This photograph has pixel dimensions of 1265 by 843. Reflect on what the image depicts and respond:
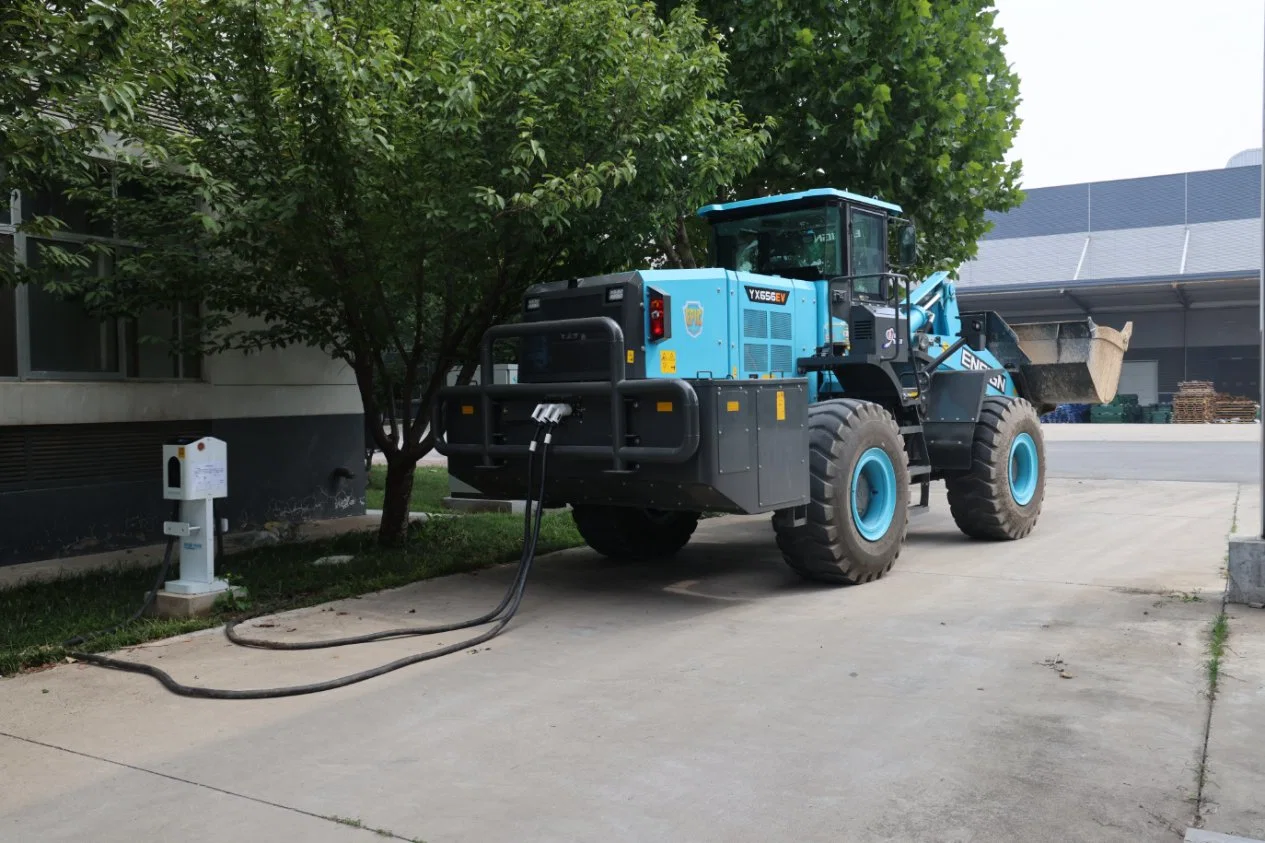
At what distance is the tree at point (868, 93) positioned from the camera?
12.3 meters

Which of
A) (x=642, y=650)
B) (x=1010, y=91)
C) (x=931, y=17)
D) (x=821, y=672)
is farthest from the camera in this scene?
(x=1010, y=91)

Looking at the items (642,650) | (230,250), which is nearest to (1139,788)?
(642,650)

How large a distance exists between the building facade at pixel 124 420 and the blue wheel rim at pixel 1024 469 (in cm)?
739

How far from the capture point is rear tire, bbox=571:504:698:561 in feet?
31.8

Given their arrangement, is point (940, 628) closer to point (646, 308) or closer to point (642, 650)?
point (642, 650)

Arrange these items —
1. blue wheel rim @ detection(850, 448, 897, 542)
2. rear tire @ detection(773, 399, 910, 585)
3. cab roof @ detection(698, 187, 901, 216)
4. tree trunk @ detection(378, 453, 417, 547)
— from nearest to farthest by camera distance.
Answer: rear tire @ detection(773, 399, 910, 585), blue wheel rim @ detection(850, 448, 897, 542), cab roof @ detection(698, 187, 901, 216), tree trunk @ detection(378, 453, 417, 547)

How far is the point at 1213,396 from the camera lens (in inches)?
1548

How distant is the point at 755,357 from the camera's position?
872 cm

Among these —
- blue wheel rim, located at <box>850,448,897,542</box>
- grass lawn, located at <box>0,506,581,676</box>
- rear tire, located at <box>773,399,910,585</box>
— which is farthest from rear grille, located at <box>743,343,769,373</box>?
grass lawn, located at <box>0,506,581,676</box>

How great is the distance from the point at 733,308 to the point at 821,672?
333 centimetres

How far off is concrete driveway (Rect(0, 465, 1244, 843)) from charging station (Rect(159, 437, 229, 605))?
0.63 metres

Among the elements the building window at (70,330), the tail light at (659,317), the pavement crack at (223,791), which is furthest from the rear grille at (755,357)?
the pavement crack at (223,791)

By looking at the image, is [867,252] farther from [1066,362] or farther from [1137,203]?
[1137,203]

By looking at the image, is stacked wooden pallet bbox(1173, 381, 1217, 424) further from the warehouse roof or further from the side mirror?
the side mirror
